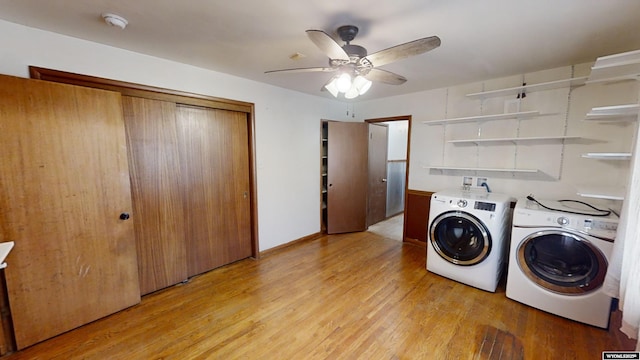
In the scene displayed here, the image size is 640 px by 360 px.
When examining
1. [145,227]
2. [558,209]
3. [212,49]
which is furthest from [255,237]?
[558,209]

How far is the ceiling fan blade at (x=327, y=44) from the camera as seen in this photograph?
128 cm

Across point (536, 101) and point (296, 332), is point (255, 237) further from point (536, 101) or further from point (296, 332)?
point (536, 101)

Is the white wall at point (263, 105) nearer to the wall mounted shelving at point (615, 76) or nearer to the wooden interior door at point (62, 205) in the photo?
the wooden interior door at point (62, 205)

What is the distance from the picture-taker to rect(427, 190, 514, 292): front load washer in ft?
7.82

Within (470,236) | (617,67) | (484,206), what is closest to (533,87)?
(617,67)

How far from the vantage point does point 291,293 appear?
242 centimetres

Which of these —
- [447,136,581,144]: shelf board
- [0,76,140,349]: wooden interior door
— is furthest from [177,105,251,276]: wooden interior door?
[447,136,581,144]: shelf board

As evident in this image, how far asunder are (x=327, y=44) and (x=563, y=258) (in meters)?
2.57

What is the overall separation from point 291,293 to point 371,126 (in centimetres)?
301

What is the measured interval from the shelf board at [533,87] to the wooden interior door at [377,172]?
1.68m

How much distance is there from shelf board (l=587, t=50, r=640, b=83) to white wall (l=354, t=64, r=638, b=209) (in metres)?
0.40

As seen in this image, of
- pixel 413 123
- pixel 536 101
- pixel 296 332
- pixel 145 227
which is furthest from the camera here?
pixel 413 123

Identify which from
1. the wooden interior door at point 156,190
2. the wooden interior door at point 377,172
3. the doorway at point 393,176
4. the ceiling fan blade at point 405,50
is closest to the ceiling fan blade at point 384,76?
the ceiling fan blade at point 405,50

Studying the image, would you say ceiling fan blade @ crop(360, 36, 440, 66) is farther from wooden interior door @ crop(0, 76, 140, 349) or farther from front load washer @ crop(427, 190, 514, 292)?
wooden interior door @ crop(0, 76, 140, 349)
